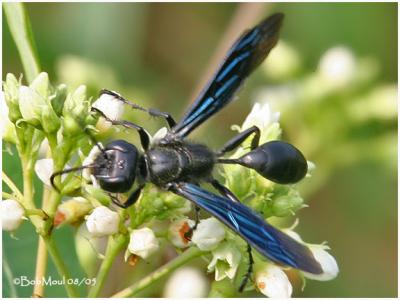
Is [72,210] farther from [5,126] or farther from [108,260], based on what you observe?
[5,126]

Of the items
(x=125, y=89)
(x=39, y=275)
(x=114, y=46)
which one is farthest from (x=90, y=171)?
(x=114, y=46)

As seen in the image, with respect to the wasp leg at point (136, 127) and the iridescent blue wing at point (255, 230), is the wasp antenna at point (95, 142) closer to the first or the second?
the wasp leg at point (136, 127)

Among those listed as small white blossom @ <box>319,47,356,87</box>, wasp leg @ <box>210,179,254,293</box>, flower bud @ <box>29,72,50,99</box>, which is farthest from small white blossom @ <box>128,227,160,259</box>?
small white blossom @ <box>319,47,356,87</box>

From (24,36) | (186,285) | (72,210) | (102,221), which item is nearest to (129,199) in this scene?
(102,221)

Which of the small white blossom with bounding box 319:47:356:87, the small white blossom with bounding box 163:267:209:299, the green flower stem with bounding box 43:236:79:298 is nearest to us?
the green flower stem with bounding box 43:236:79:298

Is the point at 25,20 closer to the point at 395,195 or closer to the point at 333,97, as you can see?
the point at 333,97

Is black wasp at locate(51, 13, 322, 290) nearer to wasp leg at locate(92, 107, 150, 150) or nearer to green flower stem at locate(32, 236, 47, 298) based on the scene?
wasp leg at locate(92, 107, 150, 150)
